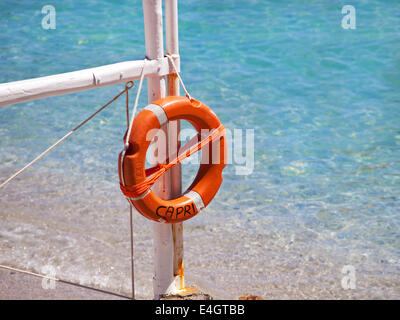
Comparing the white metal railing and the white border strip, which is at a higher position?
the white metal railing

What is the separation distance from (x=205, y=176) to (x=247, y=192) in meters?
2.19

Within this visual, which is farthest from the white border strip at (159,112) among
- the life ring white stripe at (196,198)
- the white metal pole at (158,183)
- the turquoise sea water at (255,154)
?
the turquoise sea water at (255,154)

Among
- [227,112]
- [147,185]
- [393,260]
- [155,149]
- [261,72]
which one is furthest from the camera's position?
[261,72]

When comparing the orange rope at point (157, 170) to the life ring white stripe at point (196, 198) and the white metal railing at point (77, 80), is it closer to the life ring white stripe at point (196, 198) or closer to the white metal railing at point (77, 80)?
the life ring white stripe at point (196, 198)

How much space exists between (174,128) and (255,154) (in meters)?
3.02

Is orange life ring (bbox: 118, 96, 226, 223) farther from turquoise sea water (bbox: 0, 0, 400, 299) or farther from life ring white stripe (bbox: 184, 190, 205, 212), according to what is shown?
turquoise sea water (bbox: 0, 0, 400, 299)

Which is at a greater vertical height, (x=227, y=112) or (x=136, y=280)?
(x=227, y=112)

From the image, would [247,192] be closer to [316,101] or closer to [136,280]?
[136,280]

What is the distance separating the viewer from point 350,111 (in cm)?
648

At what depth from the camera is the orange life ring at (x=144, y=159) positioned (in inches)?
90.7

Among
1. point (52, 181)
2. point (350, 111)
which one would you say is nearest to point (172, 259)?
point (52, 181)

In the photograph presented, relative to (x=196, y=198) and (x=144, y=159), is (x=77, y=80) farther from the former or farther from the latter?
(x=196, y=198)

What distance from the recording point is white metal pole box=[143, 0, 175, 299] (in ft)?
8.04

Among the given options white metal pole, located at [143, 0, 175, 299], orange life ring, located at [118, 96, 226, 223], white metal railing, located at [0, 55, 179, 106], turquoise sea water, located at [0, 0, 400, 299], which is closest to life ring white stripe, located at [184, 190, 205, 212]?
orange life ring, located at [118, 96, 226, 223]
